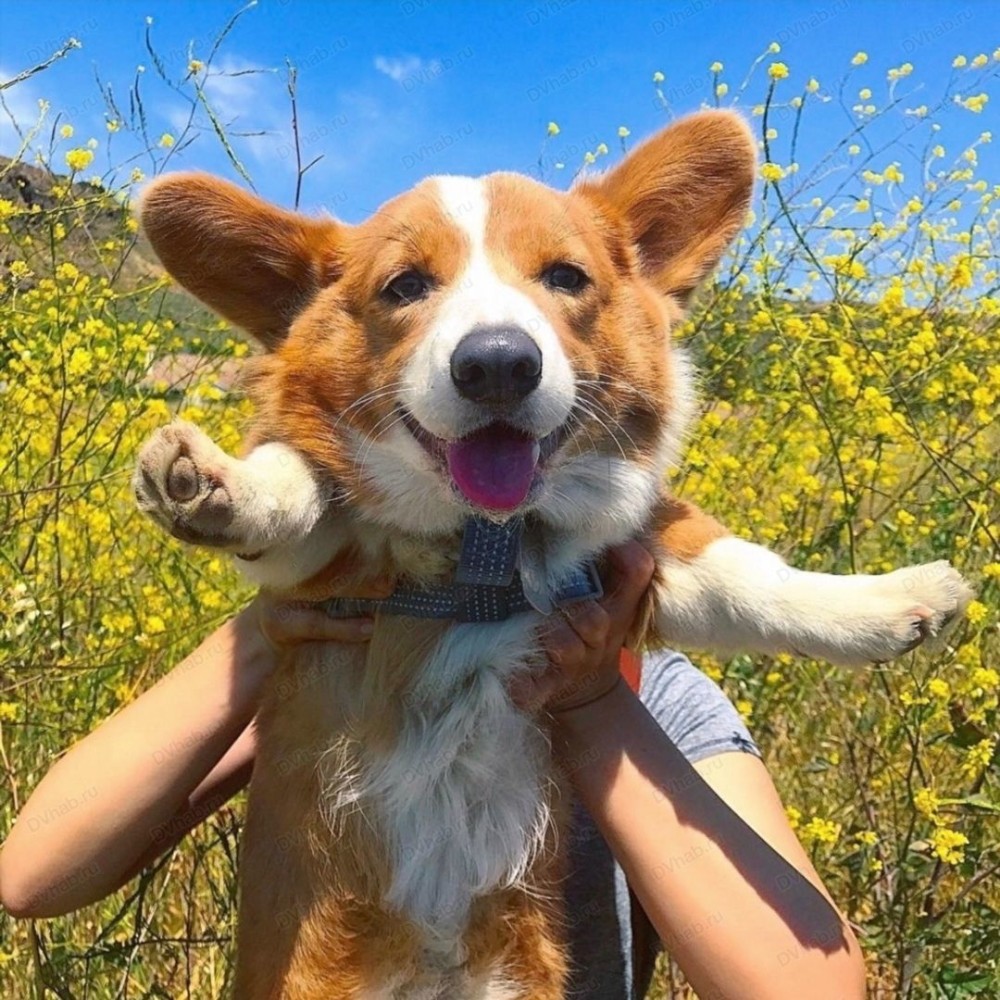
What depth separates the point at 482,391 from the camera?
170cm

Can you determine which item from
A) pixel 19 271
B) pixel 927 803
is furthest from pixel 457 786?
pixel 19 271

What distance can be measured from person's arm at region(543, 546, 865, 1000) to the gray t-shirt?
7.3 inches

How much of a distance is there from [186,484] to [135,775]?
63cm

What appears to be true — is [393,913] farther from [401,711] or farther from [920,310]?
[920,310]

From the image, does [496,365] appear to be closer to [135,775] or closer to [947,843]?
[135,775]

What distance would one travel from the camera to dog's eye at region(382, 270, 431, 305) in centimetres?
197

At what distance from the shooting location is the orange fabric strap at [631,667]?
1979 millimetres

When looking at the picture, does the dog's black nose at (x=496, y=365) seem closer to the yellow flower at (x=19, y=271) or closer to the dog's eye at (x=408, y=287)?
the dog's eye at (x=408, y=287)

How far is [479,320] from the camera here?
1734 mm

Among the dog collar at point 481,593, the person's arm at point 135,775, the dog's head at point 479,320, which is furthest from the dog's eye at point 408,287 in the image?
the person's arm at point 135,775

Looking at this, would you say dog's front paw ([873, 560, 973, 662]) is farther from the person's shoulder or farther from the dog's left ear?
the dog's left ear

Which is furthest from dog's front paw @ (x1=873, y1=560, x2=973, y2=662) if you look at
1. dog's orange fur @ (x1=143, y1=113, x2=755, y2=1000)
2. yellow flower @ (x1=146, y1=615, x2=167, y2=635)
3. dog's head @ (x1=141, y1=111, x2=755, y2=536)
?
yellow flower @ (x1=146, y1=615, x2=167, y2=635)

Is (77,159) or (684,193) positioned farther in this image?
(77,159)

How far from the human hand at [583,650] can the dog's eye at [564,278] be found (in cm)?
56
